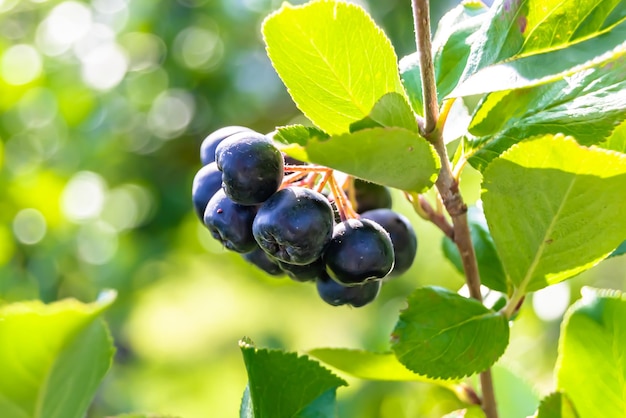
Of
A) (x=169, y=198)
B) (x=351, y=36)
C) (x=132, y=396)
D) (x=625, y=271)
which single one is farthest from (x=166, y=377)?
(x=351, y=36)

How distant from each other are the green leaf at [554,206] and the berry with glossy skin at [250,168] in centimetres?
26

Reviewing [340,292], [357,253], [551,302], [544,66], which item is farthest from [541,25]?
[551,302]

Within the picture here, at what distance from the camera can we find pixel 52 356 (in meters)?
0.72

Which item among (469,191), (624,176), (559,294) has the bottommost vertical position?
(559,294)

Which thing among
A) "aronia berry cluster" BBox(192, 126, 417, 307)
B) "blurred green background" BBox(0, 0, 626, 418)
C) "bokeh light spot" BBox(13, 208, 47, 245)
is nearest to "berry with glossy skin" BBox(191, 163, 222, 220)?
"aronia berry cluster" BBox(192, 126, 417, 307)

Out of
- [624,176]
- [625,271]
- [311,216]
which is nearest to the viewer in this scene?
[624,176]

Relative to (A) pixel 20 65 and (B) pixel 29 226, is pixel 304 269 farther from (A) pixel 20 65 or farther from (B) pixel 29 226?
(A) pixel 20 65

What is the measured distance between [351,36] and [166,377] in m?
3.79

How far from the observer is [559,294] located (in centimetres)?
242

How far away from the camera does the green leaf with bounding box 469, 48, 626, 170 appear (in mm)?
773

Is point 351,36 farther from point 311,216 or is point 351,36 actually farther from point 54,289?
point 54,289

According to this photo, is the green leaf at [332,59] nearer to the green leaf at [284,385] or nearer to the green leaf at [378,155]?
the green leaf at [378,155]

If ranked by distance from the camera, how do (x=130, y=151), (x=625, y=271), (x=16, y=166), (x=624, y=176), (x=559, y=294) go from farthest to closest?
(x=625, y=271) < (x=130, y=151) < (x=16, y=166) < (x=559, y=294) < (x=624, y=176)

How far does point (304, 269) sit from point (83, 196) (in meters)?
2.41
